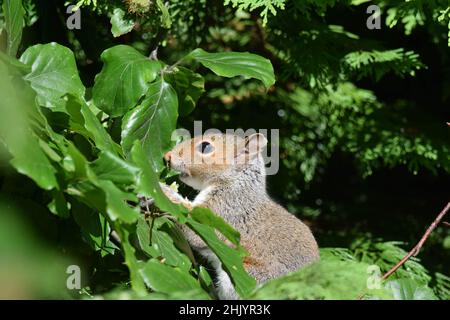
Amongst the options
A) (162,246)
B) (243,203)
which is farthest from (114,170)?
(243,203)

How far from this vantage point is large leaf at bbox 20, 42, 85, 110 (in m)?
2.43

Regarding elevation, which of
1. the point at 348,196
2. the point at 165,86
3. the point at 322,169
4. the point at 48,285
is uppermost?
the point at 165,86

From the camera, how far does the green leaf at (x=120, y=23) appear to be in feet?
9.91

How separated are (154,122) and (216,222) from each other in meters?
0.57

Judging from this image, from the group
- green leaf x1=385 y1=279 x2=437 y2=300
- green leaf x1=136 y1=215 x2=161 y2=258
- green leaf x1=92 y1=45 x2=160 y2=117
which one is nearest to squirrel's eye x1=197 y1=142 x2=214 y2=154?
green leaf x1=92 y1=45 x2=160 y2=117

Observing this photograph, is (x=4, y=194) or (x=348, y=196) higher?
(x=4, y=194)

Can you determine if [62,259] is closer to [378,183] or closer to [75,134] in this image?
[75,134]

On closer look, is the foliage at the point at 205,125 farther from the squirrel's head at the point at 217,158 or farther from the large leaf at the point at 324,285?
the squirrel's head at the point at 217,158

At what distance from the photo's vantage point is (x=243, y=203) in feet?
10.9

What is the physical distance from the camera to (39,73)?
2482mm

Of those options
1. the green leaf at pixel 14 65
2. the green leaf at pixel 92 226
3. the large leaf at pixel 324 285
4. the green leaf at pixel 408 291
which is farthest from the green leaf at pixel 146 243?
the green leaf at pixel 408 291

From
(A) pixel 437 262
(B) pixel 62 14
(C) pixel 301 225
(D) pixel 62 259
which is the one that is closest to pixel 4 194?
(D) pixel 62 259

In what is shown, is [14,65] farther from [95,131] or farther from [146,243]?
[146,243]
